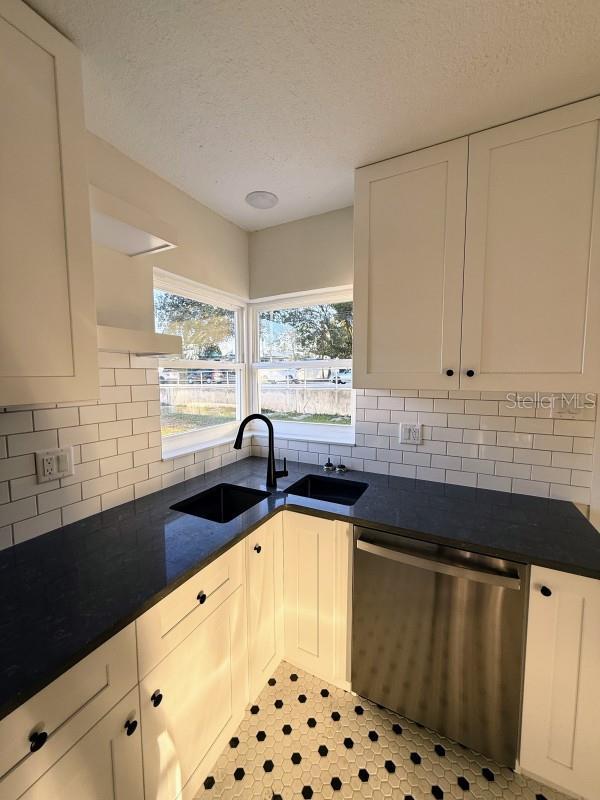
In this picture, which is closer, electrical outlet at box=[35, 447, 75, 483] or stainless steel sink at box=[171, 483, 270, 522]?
electrical outlet at box=[35, 447, 75, 483]

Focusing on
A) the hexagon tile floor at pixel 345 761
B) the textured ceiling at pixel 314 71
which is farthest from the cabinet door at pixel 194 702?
the textured ceiling at pixel 314 71

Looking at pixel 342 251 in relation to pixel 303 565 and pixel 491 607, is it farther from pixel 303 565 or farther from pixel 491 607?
pixel 491 607

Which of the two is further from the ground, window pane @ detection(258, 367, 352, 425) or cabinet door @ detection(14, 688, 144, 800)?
window pane @ detection(258, 367, 352, 425)

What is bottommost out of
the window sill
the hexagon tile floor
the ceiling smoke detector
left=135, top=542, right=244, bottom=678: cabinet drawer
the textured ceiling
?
the hexagon tile floor

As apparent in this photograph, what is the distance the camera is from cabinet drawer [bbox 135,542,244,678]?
0.92 meters

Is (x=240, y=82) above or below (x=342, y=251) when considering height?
above

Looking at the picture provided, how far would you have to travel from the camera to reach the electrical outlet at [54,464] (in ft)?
3.99

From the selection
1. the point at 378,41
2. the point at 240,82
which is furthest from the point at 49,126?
the point at 378,41

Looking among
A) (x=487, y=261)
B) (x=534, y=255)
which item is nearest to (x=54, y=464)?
(x=487, y=261)

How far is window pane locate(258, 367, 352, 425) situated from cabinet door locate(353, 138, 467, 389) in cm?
56

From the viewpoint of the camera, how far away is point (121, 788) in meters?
0.86

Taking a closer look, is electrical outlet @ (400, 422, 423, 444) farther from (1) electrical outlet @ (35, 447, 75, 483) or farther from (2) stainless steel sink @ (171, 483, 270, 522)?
(1) electrical outlet @ (35, 447, 75, 483)

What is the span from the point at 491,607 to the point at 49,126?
2.05 metres

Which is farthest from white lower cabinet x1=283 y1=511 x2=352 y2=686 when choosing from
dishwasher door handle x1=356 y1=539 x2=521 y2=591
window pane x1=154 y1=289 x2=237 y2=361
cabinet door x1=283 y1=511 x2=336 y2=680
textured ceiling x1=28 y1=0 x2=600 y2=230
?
textured ceiling x1=28 y1=0 x2=600 y2=230
